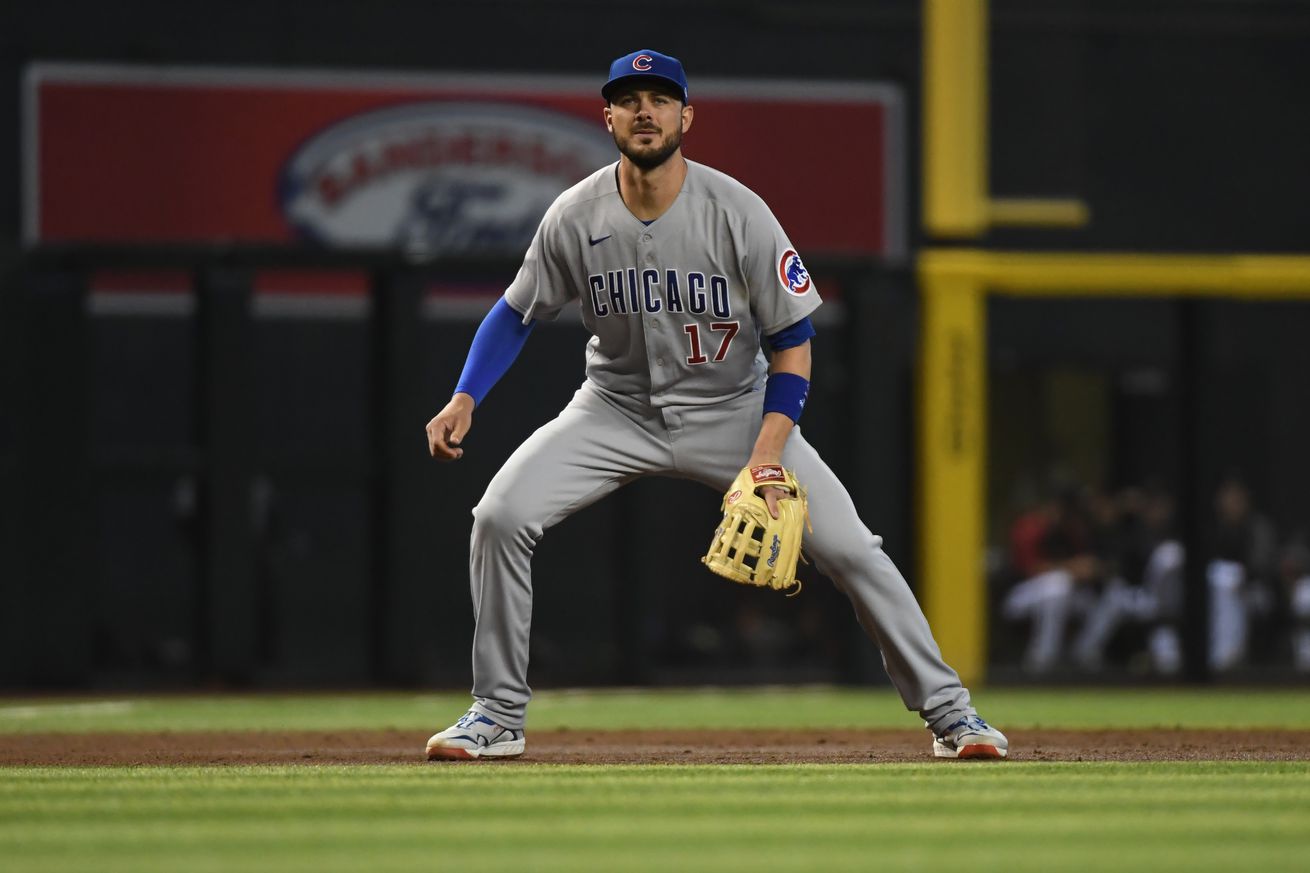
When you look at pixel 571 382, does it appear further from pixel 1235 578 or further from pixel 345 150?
pixel 1235 578

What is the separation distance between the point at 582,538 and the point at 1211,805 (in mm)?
7573

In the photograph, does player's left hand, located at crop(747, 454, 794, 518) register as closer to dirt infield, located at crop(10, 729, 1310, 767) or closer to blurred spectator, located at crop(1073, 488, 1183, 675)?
dirt infield, located at crop(10, 729, 1310, 767)

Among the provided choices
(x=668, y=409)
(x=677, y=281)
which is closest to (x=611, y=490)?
(x=668, y=409)

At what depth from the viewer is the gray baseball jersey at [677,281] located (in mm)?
5273

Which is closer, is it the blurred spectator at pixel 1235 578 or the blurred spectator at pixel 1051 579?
the blurred spectator at pixel 1235 578

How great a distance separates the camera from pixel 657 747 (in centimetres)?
612

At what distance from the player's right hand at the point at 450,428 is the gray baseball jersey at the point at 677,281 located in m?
0.35

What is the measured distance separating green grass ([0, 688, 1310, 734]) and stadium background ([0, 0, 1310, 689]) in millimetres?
562

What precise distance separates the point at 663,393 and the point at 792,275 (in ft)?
1.43

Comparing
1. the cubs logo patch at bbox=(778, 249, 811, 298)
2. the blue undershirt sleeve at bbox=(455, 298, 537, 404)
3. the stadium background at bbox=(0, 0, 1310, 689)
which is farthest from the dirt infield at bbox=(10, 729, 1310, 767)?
the stadium background at bbox=(0, 0, 1310, 689)

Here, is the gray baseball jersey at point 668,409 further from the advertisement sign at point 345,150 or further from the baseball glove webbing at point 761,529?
the advertisement sign at point 345,150

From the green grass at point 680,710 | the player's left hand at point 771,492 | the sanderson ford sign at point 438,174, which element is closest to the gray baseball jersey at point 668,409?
the player's left hand at point 771,492

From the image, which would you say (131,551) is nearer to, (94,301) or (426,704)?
(94,301)

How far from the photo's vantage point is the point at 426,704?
9.16m
